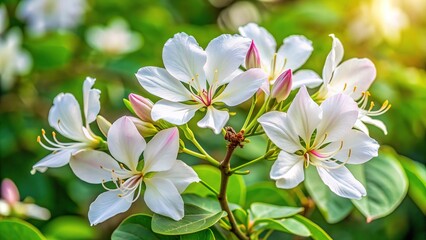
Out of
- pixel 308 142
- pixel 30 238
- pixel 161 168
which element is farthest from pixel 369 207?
pixel 30 238

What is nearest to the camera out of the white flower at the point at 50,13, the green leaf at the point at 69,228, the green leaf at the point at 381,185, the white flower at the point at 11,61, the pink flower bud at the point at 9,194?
the green leaf at the point at 381,185

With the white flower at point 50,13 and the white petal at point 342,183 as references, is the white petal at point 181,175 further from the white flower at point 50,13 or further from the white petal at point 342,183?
the white flower at point 50,13

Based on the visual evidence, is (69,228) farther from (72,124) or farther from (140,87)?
(72,124)

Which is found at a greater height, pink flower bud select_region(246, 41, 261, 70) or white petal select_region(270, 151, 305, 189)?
pink flower bud select_region(246, 41, 261, 70)

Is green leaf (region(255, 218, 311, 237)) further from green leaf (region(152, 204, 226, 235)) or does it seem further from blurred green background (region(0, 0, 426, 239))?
blurred green background (region(0, 0, 426, 239))

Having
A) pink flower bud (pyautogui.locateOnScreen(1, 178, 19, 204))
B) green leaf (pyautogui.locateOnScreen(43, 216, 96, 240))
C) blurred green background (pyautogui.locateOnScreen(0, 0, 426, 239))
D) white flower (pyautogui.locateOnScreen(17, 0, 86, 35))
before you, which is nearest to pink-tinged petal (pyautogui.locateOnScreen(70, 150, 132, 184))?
pink flower bud (pyautogui.locateOnScreen(1, 178, 19, 204))

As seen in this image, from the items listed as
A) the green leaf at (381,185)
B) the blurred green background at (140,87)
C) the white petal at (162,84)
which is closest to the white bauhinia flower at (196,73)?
the white petal at (162,84)

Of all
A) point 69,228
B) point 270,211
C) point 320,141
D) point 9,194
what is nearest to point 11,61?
point 69,228

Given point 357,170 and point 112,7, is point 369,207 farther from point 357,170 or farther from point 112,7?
point 112,7
